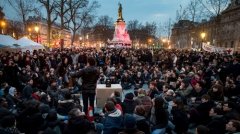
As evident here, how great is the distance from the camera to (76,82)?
53.4 ft

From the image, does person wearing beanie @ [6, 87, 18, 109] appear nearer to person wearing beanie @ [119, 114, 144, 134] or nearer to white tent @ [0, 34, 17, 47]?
person wearing beanie @ [119, 114, 144, 134]


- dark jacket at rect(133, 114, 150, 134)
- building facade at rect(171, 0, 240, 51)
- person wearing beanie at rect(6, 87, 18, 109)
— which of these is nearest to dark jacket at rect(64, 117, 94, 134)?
dark jacket at rect(133, 114, 150, 134)

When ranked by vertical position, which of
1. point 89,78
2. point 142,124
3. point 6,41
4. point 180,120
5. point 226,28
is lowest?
point 180,120

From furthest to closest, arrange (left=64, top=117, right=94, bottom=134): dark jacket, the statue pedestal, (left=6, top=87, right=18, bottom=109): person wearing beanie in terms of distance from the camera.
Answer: the statue pedestal → (left=6, top=87, right=18, bottom=109): person wearing beanie → (left=64, top=117, right=94, bottom=134): dark jacket

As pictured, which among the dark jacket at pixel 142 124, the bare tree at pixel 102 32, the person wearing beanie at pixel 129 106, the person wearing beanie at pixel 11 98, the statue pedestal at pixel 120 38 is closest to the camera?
the dark jacket at pixel 142 124

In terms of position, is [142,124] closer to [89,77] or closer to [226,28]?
[89,77]

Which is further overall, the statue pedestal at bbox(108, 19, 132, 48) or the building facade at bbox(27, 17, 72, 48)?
the statue pedestal at bbox(108, 19, 132, 48)

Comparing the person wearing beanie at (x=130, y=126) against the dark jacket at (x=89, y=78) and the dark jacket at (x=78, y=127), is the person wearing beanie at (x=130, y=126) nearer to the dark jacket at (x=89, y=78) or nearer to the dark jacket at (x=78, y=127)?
the dark jacket at (x=78, y=127)

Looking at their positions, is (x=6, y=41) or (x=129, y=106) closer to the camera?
(x=129, y=106)

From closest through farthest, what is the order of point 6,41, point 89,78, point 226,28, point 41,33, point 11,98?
1. point 89,78
2. point 11,98
3. point 6,41
4. point 226,28
5. point 41,33

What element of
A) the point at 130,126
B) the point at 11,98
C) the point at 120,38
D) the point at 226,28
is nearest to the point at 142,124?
the point at 130,126

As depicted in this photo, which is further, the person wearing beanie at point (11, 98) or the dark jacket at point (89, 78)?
the person wearing beanie at point (11, 98)

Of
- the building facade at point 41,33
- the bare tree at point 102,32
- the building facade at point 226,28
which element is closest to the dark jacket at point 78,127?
the building facade at point 41,33

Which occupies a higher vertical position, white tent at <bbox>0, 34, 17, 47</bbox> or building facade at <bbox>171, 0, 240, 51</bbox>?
building facade at <bbox>171, 0, 240, 51</bbox>
